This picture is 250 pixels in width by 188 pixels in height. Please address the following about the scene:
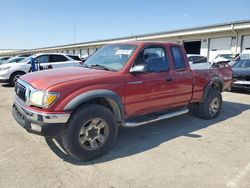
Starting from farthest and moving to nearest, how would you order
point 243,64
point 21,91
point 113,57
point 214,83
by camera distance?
point 243,64
point 214,83
point 113,57
point 21,91

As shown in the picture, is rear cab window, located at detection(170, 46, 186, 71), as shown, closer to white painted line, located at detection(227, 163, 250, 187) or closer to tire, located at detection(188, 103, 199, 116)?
tire, located at detection(188, 103, 199, 116)

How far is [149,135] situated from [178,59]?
1709 millimetres

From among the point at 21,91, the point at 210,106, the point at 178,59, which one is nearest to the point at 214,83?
the point at 210,106

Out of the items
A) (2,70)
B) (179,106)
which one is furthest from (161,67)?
(2,70)

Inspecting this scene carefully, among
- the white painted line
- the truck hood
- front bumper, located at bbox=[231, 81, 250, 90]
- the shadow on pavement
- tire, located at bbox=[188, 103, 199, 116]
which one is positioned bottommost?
the white painted line

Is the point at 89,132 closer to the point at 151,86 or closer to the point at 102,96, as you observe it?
the point at 102,96

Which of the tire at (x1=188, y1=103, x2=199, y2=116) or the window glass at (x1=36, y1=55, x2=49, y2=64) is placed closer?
the tire at (x1=188, y1=103, x2=199, y2=116)

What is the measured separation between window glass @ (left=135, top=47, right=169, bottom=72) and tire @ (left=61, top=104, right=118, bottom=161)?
1194 millimetres

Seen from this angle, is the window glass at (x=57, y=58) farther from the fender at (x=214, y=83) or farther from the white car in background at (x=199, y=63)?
the fender at (x=214, y=83)

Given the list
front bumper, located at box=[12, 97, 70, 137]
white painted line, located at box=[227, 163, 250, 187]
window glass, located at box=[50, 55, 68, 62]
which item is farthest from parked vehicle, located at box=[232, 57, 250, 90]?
front bumper, located at box=[12, 97, 70, 137]

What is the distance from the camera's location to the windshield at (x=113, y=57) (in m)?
4.38

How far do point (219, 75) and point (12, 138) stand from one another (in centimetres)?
507

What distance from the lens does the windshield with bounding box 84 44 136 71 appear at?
4383 mm

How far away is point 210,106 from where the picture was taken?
6098mm
